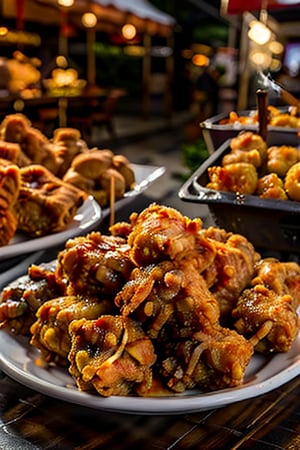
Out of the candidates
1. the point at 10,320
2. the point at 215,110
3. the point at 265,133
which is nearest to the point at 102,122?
the point at 215,110

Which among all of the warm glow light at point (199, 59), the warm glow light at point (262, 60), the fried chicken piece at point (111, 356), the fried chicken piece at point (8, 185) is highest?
the warm glow light at point (199, 59)

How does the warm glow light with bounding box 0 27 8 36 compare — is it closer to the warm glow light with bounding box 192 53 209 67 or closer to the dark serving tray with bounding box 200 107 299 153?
the warm glow light with bounding box 192 53 209 67

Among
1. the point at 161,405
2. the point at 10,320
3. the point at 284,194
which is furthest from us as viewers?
the point at 284,194

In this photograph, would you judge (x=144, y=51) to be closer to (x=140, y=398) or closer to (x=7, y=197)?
(x=7, y=197)

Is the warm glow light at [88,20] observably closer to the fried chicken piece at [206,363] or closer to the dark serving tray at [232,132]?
the dark serving tray at [232,132]

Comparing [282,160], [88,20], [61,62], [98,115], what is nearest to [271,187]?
[282,160]

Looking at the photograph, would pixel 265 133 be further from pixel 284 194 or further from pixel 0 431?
pixel 0 431

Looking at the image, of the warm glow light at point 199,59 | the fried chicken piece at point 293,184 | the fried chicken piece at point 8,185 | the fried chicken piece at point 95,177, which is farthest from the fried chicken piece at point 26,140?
the warm glow light at point 199,59
